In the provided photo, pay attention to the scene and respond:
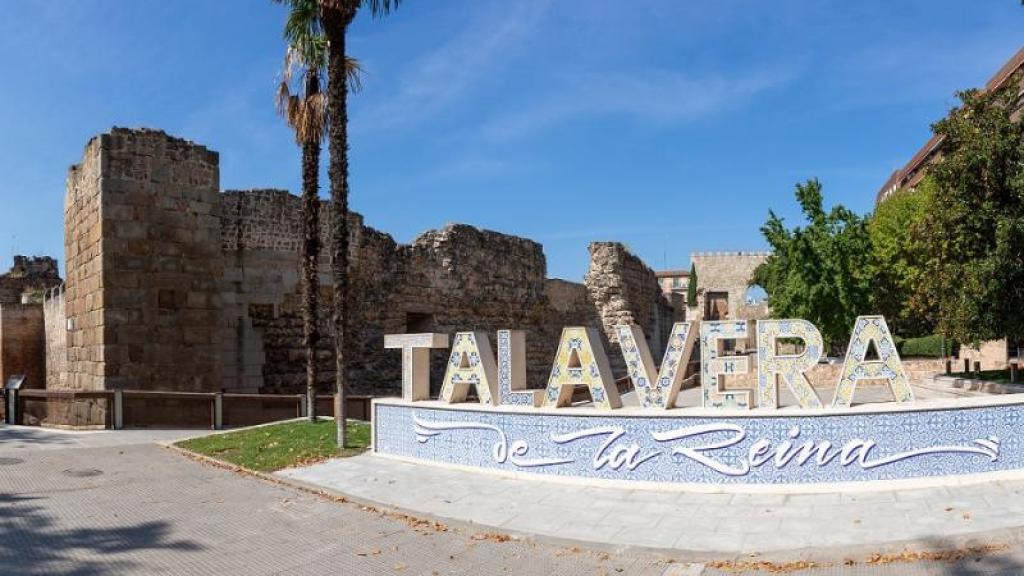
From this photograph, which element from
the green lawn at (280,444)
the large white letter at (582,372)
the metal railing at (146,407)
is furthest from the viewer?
the metal railing at (146,407)

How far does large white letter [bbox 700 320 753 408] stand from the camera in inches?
349

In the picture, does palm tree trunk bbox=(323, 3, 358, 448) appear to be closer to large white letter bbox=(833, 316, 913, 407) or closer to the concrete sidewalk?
the concrete sidewalk

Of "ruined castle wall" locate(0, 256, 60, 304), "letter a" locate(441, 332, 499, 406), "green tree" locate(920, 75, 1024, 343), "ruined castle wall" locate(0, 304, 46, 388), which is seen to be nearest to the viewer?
"letter a" locate(441, 332, 499, 406)

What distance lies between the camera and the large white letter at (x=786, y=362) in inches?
331

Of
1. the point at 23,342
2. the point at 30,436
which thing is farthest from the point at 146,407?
Answer: the point at 23,342

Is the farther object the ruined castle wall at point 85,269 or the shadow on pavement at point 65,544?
the ruined castle wall at point 85,269

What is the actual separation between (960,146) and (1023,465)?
10.2 metres

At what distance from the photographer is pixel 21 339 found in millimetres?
22922

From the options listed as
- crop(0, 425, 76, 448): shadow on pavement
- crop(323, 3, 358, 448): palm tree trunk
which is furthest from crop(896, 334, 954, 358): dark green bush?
crop(0, 425, 76, 448): shadow on pavement

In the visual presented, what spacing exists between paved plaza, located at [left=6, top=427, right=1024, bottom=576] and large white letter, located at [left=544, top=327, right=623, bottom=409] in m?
1.18

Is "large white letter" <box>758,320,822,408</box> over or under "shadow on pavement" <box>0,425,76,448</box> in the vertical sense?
over

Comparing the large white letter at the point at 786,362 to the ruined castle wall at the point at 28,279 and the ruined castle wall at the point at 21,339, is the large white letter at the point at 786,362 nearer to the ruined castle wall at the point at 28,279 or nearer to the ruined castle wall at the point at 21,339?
the ruined castle wall at the point at 21,339

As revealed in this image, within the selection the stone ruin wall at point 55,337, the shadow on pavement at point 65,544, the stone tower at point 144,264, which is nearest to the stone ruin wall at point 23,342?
the stone ruin wall at point 55,337

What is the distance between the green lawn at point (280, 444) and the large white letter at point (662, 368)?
4.60 meters
